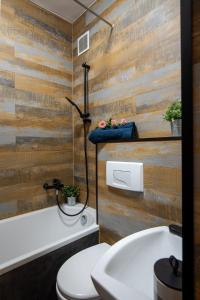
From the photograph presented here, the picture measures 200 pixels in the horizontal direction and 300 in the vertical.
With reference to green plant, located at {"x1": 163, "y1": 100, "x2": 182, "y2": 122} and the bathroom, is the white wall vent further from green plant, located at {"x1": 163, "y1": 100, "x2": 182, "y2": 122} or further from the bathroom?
green plant, located at {"x1": 163, "y1": 100, "x2": 182, "y2": 122}

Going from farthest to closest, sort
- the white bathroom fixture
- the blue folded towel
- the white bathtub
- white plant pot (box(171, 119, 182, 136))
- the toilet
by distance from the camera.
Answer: the white bathtub → the blue folded towel → the white bathroom fixture → white plant pot (box(171, 119, 182, 136)) → the toilet

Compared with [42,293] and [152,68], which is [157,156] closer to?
[152,68]

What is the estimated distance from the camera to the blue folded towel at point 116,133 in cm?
158

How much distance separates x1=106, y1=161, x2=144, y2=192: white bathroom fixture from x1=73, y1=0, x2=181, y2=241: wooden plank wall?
57 mm

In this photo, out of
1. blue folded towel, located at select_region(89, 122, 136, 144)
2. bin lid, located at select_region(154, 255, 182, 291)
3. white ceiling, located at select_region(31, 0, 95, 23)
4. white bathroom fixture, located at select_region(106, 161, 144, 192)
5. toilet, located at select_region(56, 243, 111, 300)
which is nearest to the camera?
bin lid, located at select_region(154, 255, 182, 291)

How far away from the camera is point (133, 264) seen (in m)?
1.08

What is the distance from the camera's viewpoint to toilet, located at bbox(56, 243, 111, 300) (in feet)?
3.73

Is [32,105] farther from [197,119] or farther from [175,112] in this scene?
[197,119]

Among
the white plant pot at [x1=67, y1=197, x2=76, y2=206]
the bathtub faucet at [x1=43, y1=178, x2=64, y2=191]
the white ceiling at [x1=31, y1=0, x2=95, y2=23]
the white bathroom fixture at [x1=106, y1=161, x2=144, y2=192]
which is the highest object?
the white ceiling at [x1=31, y1=0, x2=95, y2=23]

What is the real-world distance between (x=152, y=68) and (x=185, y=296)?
4.95ft

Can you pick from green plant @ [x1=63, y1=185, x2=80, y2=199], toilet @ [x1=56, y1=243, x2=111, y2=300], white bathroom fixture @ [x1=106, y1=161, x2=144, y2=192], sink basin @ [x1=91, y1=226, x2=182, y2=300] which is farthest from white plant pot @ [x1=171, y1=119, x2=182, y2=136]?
green plant @ [x1=63, y1=185, x2=80, y2=199]

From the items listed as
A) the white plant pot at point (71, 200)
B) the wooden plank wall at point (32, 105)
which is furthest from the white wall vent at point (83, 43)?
the white plant pot at point (71, 200)

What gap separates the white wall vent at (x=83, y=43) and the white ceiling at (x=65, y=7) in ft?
0.93

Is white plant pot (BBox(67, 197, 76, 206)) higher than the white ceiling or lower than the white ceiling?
lower
